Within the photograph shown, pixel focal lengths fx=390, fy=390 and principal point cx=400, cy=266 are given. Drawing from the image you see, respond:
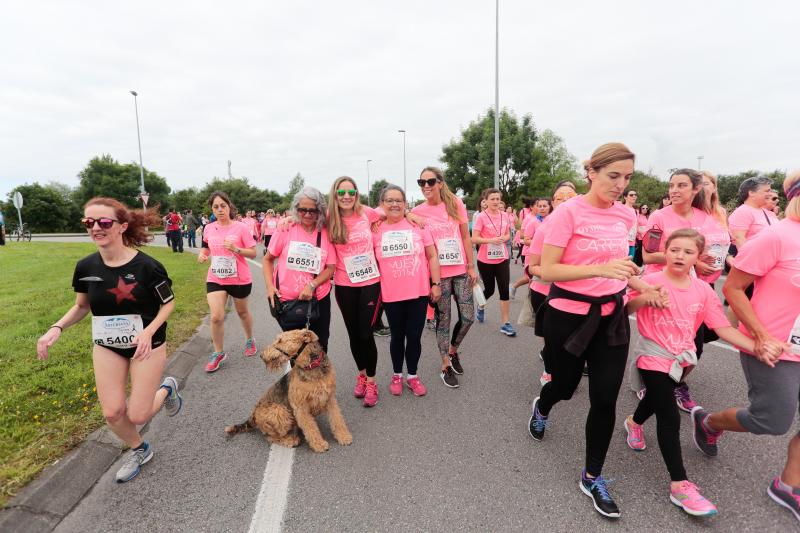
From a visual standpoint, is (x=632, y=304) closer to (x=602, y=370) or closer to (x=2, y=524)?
(x=602, y=370)

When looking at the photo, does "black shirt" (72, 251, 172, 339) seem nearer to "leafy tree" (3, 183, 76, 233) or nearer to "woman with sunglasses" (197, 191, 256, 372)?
"woman with sunglasses" (197, 191, 256, 372)

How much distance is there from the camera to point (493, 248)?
5.65 m

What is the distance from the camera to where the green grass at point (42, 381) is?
9.57ft

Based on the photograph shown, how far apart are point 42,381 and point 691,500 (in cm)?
572

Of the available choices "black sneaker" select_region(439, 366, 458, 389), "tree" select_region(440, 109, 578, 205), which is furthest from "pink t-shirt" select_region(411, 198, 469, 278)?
"tree" select_region(440, 109, 578, 205)

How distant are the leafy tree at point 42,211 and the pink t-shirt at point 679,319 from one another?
196ft

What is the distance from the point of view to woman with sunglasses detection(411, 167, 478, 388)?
4.25 metres

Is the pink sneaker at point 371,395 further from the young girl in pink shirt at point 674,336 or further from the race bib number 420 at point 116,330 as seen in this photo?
the young girl in pink shirt at point 674,336

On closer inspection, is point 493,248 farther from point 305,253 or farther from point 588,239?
point 588,239

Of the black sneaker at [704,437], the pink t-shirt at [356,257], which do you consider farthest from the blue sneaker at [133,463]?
the black sneaker at [704,437]

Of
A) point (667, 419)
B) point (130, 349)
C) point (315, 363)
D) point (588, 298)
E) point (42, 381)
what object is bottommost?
point (42, 381)

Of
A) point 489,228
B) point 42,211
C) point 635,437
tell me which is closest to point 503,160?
point 489,228

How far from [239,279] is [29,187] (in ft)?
192

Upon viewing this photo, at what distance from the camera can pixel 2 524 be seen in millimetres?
2273
